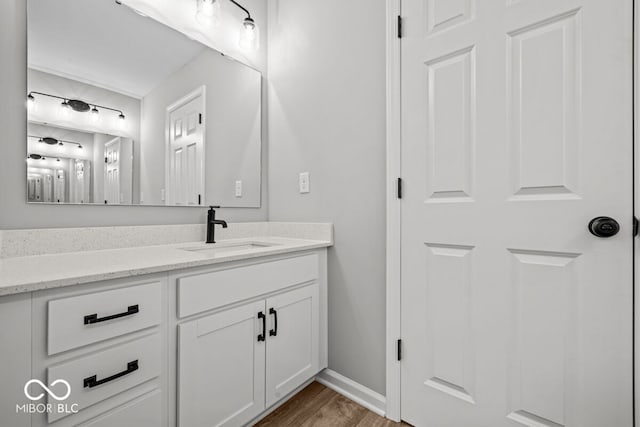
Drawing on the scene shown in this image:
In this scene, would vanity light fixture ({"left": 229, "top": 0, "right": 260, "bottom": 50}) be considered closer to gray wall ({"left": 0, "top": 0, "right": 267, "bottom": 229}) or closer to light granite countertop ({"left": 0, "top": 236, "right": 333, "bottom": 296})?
gray wall ({"left": 0, "top": 0, "right": 267, "bottom": 229})

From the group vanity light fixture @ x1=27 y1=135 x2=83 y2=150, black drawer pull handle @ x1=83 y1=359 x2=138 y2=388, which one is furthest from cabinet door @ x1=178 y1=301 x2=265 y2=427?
vanity light fixture @ x1=27 y1=135 x2=83 y2=150

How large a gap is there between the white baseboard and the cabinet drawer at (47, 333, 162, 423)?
99 cm

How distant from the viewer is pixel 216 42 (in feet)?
5.78

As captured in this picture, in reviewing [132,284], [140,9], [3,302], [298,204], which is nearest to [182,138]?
[140,9]

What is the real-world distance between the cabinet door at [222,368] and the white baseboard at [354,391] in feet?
1.58

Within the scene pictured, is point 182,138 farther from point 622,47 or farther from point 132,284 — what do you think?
point 622,47

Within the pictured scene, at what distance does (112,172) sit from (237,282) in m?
0.79

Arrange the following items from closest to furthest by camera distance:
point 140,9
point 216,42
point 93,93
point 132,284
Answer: point 132,284, point 93,93, point 140,9, point 216,42

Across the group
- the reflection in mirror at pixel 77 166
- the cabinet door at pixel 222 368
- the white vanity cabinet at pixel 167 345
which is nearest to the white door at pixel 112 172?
the reflection in mirror at pixel 77 166

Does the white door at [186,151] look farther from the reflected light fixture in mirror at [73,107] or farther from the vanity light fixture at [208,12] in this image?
the vanity light fixture at [208,12]

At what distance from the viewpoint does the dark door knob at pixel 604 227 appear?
90 cm

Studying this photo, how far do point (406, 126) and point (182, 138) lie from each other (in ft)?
3.82

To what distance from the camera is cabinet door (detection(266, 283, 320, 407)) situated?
1.34 metres

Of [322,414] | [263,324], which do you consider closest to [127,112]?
[263,324]
